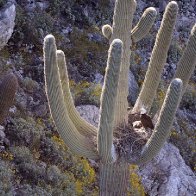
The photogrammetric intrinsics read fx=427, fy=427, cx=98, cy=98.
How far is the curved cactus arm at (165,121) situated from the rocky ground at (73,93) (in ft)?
5.33

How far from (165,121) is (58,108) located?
3.04ft

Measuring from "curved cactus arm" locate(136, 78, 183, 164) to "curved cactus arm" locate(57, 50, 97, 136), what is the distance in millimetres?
619

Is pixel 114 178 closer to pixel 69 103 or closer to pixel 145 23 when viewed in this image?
pixel 69 103

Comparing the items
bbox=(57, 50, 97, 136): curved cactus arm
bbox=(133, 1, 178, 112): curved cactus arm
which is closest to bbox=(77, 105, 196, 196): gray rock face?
bbox=(133, 1, 178, 112): curved cactus arm

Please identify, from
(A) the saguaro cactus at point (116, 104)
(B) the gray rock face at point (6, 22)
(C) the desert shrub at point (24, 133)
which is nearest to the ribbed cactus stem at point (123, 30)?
(A) the saguaro cactus at point (116, 104)

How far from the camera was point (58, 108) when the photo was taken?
3.70 meters

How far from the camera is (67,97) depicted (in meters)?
4.08

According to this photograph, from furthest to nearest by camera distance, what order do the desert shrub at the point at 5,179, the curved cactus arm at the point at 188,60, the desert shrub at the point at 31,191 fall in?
the desert shrub at the point at 31,191, the desert shrub at the point at 5,179, the curved cactus arm at the point at 188,60

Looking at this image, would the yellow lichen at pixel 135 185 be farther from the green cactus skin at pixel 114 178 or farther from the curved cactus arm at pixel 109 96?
the curved cactus arm at pixel 109 96

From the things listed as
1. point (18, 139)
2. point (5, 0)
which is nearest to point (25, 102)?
point (18, 139)

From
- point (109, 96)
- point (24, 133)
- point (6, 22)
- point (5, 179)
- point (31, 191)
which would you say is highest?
point (109, 96)

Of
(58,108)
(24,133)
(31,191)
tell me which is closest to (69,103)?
(58,108)

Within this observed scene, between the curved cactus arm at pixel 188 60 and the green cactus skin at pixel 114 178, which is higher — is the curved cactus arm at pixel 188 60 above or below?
above

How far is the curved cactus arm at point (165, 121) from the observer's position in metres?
3.45
